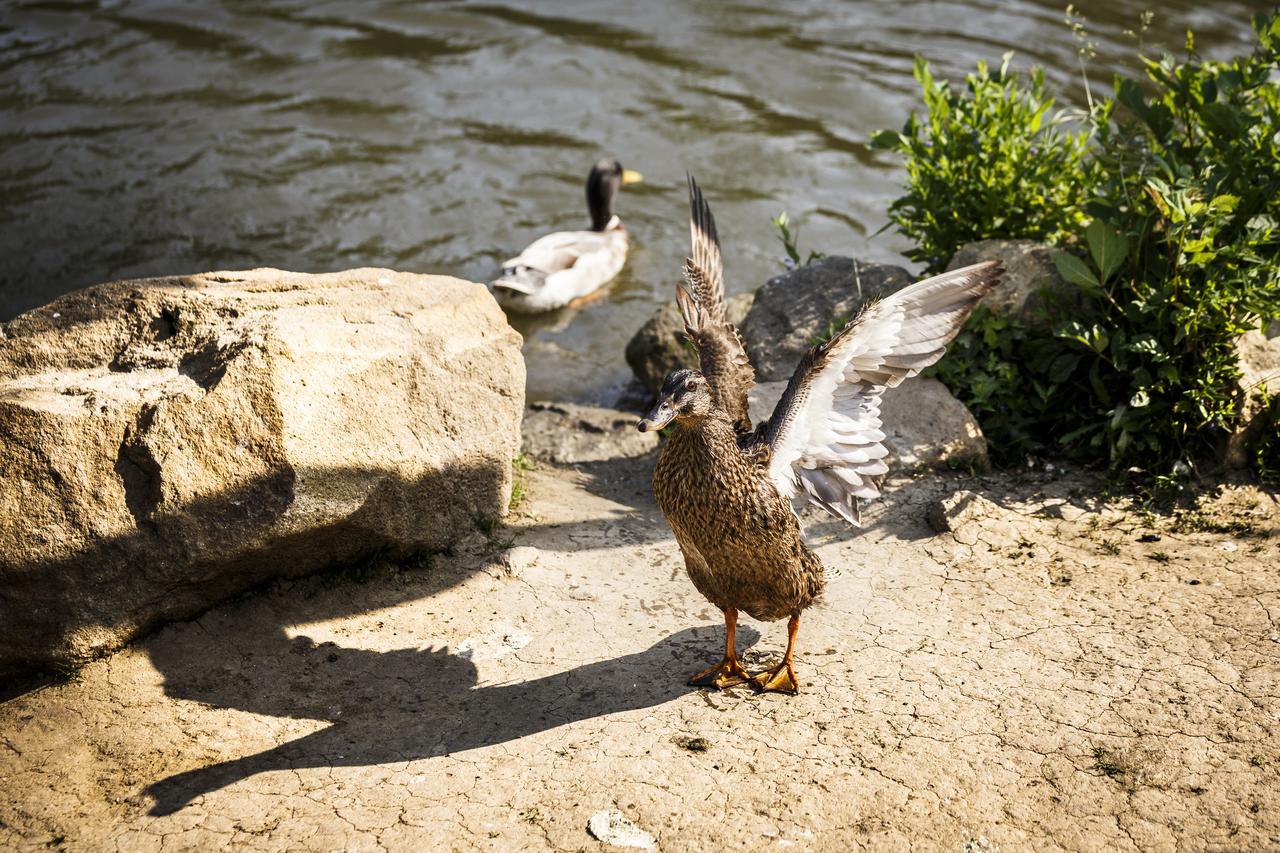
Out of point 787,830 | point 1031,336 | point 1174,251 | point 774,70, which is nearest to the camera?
point 787,830

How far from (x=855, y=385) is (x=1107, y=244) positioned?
1.83 metres

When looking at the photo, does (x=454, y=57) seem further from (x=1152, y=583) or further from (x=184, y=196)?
(x=1152, y=583)

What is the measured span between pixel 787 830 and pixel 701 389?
1.45m

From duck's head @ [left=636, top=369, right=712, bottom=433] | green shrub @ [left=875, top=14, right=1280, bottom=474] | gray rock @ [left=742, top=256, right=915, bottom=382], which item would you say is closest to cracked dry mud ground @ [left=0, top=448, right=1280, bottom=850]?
green shrub @ [left=875, top=14, right=1280, bottom=474]

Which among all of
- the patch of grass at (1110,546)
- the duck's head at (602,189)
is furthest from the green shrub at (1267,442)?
the duck's head at (602,189)

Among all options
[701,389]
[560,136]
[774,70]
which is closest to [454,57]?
[560,136]

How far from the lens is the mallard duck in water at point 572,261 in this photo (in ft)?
27.1

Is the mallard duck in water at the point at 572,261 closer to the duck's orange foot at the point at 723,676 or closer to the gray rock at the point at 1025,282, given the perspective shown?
the gray rock at the point at 1025,282

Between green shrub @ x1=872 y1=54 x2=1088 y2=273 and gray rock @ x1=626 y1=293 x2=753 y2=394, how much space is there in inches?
52.5

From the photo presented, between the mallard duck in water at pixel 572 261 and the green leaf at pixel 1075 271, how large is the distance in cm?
415

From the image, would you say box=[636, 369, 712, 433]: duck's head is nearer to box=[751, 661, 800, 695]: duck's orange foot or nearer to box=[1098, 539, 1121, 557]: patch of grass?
box=[751, 661, 800, 695]: duck's orange foot

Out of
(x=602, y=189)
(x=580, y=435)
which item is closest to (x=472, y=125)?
(x=602, y=189)

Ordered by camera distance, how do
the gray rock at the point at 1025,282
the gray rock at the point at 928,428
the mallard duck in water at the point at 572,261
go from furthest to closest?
the mallard duck in water at the point at 572,261, the gray rock at the point at 1025,282, the gray rock at the point at 928,428

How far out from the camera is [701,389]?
3807 mm
